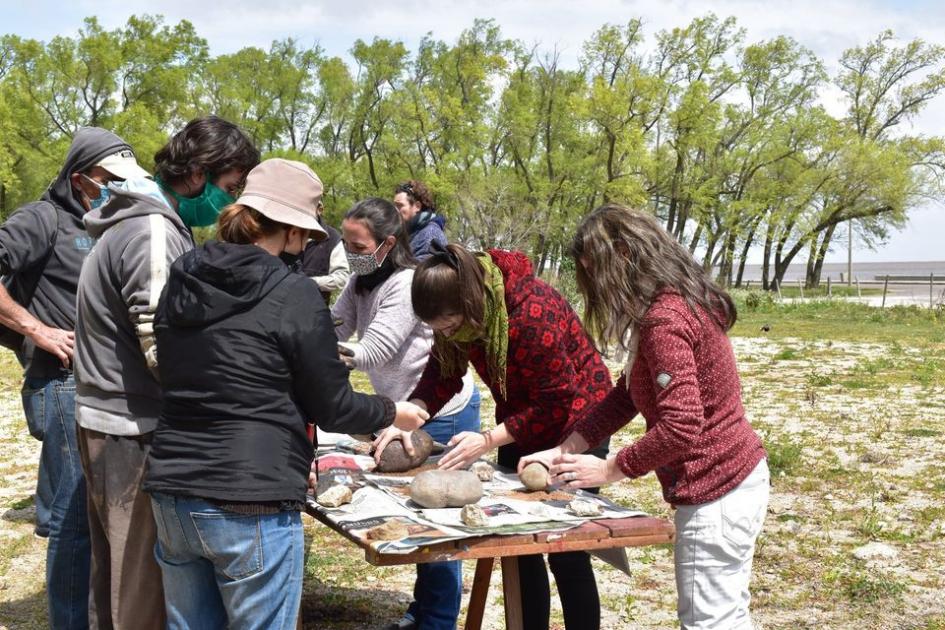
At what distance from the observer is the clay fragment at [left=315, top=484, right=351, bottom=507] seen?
2.79m

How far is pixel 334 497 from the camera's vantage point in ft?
9.19

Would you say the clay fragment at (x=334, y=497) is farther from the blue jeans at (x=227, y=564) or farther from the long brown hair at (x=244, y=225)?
the long brown hair at (x=244, y=225)

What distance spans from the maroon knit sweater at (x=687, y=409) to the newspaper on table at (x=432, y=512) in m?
0.27

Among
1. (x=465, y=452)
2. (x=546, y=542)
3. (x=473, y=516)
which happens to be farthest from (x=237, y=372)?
(x=465, y=452)

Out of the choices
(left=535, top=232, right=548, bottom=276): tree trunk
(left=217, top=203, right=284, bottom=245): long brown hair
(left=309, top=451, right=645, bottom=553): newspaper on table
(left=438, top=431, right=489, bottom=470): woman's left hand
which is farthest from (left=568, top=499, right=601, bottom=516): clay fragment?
(left=535, top=232, right=548, bottom=276): tree trunk

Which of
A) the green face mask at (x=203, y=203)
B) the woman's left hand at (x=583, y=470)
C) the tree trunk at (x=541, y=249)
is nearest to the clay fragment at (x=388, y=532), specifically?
the woman's left hand at (x=583, y=470)

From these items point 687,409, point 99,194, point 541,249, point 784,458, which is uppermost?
A: point 541,249

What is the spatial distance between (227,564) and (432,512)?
0.67m

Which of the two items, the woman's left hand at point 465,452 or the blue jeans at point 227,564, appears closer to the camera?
the blue jeans at point 227,564

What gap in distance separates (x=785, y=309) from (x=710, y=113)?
15.7m

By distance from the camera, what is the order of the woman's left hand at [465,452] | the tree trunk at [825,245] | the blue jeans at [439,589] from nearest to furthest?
the woman's left hand at [465,452]
the blue jeans at [439,589]
the tree trunk at [825,245]

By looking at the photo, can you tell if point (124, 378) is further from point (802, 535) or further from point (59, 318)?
point (802, 535)

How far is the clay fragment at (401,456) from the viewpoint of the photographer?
10.7 feet

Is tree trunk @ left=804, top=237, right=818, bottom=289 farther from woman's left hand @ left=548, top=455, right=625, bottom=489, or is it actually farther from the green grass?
woman's left hand @ left=548, top=455, right=625, bottom=489
